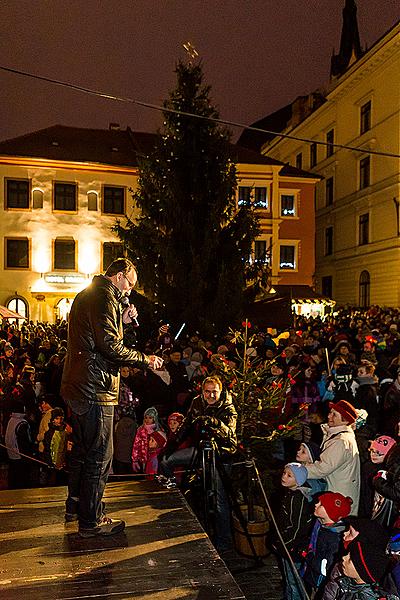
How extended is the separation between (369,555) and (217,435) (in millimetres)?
2407

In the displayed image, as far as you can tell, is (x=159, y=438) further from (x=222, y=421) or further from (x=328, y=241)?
(x=328, y=241)

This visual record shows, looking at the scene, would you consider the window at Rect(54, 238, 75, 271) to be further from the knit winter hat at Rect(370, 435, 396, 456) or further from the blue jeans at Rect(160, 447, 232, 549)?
the knit winter hat at Rect(370, 435, 396, 456)

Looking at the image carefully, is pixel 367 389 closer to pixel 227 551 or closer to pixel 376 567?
pixel 227 551

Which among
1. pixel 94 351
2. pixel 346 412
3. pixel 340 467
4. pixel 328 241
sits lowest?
pixel 340 467

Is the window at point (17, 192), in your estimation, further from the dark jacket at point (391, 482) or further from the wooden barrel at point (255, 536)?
the dark jacket at point (391, 482)

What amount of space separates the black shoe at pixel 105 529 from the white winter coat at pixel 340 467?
73.1 inches

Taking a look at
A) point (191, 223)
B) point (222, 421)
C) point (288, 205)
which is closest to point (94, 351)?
point (222, 421)

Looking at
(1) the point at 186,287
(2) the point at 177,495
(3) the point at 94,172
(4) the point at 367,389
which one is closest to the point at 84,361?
(2) the point at 177,495

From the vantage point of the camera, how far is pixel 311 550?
15.9 feet

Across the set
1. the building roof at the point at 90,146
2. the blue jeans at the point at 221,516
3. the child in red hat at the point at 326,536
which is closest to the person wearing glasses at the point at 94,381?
the child in red hat at the point at 326,536

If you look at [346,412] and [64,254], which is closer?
[346,412]

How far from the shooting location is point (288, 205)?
38312mm

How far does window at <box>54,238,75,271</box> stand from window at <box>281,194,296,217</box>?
540 inches

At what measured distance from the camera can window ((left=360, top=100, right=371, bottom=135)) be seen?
3694cm
